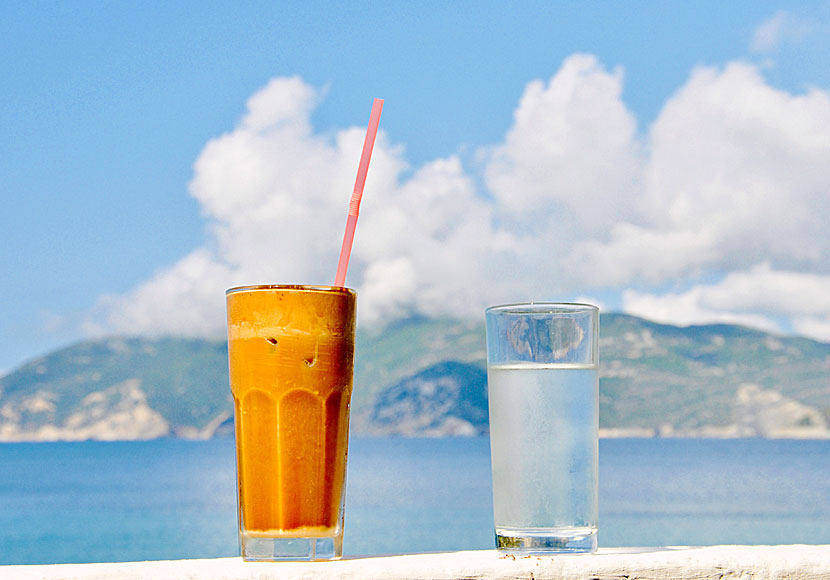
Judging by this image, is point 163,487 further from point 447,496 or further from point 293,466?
point 293,466

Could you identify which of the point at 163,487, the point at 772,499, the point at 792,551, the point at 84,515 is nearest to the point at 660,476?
the point at 772,499

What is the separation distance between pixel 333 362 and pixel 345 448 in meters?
0.20

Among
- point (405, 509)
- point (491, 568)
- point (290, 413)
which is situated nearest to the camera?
point (491, 568)

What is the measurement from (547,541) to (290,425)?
1.94ft

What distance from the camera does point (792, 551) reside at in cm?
209

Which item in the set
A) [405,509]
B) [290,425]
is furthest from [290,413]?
[405,509]

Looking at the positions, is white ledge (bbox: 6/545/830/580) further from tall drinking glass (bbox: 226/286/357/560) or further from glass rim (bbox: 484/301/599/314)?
glass rim (bbox: 484/301/599/314)

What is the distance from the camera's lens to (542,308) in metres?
2.10

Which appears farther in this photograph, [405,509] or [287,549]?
[405,509]

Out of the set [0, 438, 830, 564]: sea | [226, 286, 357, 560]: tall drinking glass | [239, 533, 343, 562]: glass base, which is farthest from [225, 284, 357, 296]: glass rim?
[0, 438, 830, 564]: sea

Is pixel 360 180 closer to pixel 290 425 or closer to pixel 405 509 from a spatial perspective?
pixel 290 425

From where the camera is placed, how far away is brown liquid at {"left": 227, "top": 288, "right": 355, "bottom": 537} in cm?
204

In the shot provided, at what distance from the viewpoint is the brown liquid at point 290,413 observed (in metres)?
2.04

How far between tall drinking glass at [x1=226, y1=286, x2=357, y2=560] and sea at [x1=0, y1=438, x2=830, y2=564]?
21239mm
